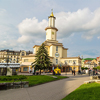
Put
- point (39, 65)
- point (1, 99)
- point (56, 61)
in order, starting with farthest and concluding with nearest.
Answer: point (56, 61) → point (39, 65) → point (1, 99)

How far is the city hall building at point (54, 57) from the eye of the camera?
44.4m

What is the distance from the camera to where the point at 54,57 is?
49.2m

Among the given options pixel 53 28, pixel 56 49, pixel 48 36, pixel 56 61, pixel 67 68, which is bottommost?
pixel 67 68

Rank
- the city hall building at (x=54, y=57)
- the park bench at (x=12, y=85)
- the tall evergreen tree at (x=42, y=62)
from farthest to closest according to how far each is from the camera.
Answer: the city hall building at (x=54, y=57), the tall evergreen tree at (x=42, y=62), the park bench at (x=12, y=85)

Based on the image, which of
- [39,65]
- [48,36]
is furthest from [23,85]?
[48,36]

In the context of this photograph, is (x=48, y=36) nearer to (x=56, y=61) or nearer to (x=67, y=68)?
(x=56, y=61)

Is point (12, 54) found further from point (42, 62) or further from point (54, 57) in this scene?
point (42, 62)

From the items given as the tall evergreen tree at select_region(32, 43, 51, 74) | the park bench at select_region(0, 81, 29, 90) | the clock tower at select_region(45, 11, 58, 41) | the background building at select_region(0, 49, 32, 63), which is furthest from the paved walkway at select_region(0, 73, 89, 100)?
the background building at select_region(0, 49, 32, 63)

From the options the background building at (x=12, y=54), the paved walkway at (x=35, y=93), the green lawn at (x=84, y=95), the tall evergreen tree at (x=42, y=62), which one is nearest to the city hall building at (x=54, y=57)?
the tall evergreen tree at (x=42, y=62)

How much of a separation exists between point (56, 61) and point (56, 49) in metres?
5.15

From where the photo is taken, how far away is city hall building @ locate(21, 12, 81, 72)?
4438 centimetres

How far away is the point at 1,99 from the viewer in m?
7.02

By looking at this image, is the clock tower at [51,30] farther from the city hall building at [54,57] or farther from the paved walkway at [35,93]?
the paved walkway at [35,93]

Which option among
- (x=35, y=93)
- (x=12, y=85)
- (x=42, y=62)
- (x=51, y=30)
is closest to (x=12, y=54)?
(x=51, y=30)
